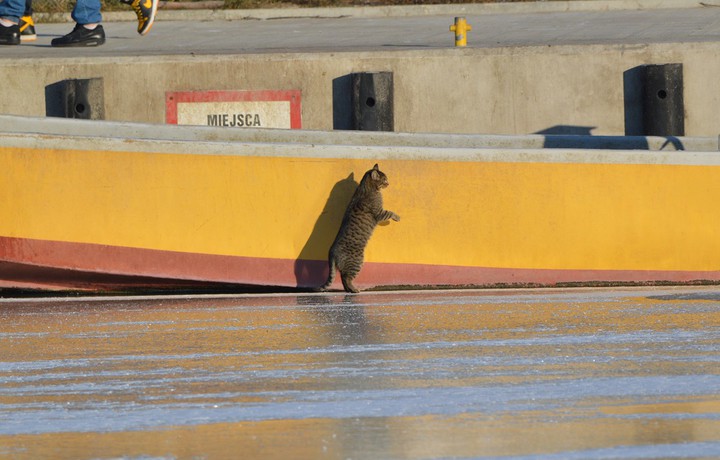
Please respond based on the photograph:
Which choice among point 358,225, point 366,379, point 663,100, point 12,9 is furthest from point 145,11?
point 366,379

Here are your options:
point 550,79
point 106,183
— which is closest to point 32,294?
point 106,183

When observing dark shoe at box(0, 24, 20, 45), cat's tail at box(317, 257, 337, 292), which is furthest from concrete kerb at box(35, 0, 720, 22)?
cat's tail at box(317, 257, 337, 292)

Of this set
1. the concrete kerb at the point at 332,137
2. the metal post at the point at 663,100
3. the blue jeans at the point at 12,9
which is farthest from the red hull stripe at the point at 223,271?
the blue jeans at the point at 12,9

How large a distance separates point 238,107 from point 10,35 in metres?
3.50

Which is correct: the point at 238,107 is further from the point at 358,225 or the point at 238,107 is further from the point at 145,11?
the point at 358,225

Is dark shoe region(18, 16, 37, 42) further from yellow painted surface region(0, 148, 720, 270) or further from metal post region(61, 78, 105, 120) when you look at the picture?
yellow painted surface region(0, 148, 720, 270)

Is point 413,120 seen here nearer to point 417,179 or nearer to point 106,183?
point 417,179

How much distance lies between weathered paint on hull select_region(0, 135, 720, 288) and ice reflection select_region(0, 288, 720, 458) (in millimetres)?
906

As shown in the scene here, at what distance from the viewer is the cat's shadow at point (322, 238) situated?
10211 millimetres

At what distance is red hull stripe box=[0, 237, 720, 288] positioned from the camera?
32.8 ft

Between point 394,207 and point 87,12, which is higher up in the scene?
point 87,12

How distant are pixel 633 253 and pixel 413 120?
2.88 meters

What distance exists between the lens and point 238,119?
40.8 feet

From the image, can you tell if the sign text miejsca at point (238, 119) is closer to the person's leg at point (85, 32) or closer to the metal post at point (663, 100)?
the person's leg at point (85, 32)
